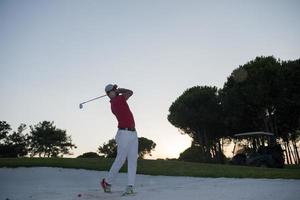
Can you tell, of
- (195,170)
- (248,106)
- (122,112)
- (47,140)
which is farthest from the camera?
(47,140)

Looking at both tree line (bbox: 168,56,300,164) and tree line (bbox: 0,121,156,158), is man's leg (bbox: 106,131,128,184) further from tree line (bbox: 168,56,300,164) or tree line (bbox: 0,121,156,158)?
tree line (bbox: 0,121,156,158)

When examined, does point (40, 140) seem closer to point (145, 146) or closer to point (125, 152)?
point (145, 146)

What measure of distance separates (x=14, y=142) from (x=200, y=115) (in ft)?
109

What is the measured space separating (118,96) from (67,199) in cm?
237

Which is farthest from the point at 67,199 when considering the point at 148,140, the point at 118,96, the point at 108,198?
the point at 148,140

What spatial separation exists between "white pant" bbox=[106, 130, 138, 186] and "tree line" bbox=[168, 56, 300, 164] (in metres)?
21.7

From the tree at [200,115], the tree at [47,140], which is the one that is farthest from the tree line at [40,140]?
the tree at [200,115]

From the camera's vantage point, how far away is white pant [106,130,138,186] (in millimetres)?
7254

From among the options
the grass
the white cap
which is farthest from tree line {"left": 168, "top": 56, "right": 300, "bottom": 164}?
the white cap

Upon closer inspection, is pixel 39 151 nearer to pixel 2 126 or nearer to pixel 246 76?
pixel 2 126

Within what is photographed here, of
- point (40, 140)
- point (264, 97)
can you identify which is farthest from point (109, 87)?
point (40, 140)

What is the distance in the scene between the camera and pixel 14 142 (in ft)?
199

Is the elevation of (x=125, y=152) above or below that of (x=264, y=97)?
below

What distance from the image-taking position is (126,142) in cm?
726
